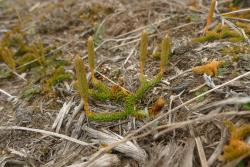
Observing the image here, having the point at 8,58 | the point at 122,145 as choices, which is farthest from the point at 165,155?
the point at 8,58

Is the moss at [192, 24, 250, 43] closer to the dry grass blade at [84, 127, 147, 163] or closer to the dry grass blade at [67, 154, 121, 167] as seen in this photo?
the dry grass blade at [84, 127, 147, 163]

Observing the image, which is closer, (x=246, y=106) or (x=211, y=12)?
(x=246, y=106)

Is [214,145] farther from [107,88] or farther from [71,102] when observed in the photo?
[71,102]

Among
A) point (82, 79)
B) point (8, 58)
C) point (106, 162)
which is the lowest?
point (106, 162)

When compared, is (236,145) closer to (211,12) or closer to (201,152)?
(201,152)

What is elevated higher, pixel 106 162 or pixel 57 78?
pixel 57 78

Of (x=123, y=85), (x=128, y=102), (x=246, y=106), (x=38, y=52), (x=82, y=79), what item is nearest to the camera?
(x=246, y=106)
